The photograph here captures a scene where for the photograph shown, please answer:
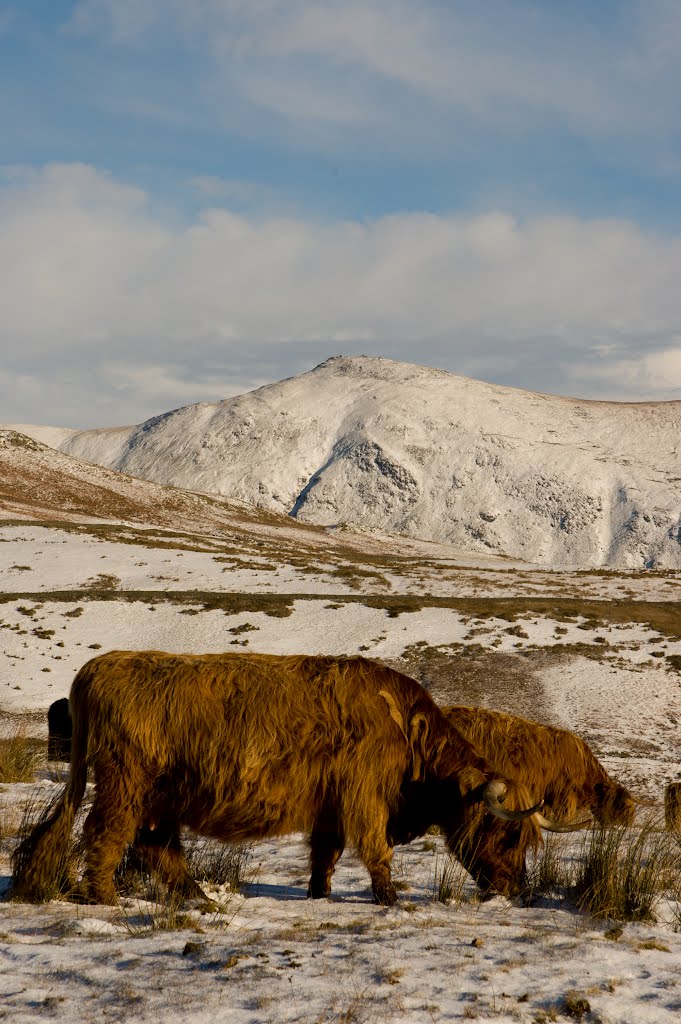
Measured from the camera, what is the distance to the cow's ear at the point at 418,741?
7.21 metres

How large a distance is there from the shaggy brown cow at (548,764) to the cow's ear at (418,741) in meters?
3.31

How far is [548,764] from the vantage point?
10781 mm

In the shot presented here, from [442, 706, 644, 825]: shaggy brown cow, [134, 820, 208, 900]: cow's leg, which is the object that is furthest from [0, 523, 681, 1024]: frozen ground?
[442, 706, 644, 825]: shaggy brown cow

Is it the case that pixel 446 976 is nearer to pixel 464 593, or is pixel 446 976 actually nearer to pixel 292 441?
pixel 464 593

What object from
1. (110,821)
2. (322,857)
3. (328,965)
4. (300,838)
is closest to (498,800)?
(322,857)

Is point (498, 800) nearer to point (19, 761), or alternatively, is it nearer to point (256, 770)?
point (256, 770)

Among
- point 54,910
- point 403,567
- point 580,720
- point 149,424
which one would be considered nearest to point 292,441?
point 149,424

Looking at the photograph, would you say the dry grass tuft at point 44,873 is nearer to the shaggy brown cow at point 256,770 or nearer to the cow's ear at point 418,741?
the shaggy brown cow at point 256,770

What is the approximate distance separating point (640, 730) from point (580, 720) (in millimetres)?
1451

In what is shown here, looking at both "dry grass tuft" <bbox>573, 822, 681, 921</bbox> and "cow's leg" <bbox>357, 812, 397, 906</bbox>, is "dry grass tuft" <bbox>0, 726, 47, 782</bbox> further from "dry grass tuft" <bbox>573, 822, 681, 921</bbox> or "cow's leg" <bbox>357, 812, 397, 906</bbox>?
"dry grass tuft" <bbox>573, 822, 681, 921</bbox>

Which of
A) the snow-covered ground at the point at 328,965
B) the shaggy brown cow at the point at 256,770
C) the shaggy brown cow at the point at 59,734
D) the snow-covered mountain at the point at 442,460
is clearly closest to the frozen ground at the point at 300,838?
the snow-covered ground at the point at 328,965

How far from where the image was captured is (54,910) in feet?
20.3

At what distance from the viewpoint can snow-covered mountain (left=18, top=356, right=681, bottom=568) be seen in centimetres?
11781

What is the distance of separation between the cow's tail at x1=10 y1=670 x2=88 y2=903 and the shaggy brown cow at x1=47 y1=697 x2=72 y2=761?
793cm
